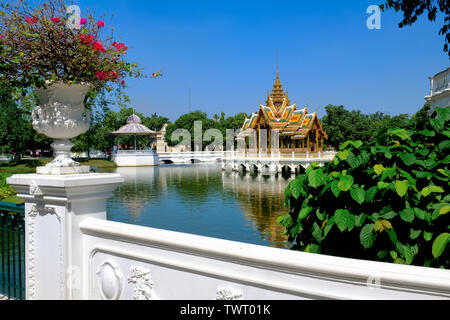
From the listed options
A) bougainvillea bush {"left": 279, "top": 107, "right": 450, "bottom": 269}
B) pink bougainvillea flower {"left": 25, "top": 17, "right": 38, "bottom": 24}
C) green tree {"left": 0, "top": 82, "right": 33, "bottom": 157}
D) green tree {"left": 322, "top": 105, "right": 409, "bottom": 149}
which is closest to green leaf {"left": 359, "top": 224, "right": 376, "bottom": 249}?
bougainvillea bush {"left": 279, "top": 107, "right": 450, "bottom": 269}

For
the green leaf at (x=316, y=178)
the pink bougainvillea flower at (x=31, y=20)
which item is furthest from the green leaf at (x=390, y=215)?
the pink bougainvillea flower at (x=31, y=20)

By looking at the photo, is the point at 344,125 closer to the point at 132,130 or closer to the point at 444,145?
the point at 132,130

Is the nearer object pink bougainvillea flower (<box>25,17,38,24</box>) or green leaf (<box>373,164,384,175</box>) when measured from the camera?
green leaf (<box>373,164,384,175</box>)

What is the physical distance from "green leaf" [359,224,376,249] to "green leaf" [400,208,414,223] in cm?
20

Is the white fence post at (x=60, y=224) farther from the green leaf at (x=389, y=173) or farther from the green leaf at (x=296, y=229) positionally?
the green leaf at (x=389, y=173)

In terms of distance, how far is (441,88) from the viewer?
15.4 metres

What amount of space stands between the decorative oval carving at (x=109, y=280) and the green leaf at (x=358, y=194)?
1.92 m

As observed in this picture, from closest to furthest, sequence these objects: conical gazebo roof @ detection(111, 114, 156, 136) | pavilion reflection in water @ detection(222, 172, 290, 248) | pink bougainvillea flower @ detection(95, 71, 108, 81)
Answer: pink bougainvillea flower @ detection(95, 71, 108, 81), pavilion reflection in water @ detection(222, 172, 290, 248), conical gazebo roof @ detection(111, 114, 156, 136)

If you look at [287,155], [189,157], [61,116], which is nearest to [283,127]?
[287,155]

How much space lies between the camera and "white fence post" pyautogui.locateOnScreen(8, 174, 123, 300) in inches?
129

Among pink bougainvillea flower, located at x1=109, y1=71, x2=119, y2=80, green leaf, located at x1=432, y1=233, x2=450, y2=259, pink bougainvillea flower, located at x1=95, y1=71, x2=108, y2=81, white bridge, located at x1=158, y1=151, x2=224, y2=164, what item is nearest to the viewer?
green leaf, located at x1=432, y1=233, x2=450, y2=259

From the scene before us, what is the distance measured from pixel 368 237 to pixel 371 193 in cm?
31

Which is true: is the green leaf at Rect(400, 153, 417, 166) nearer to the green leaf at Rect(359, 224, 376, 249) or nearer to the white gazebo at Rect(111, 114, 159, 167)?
the green leaf at Rect(359, 224, 376, 249)

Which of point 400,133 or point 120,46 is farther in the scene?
point 120,46
